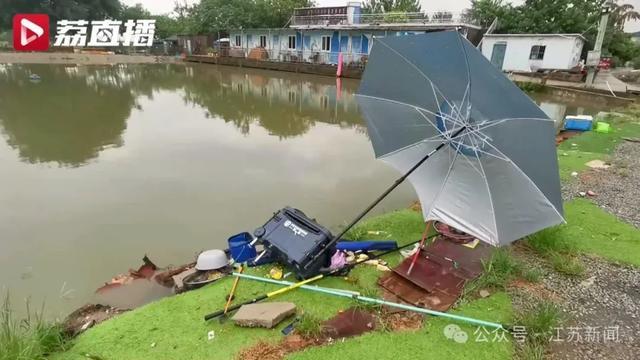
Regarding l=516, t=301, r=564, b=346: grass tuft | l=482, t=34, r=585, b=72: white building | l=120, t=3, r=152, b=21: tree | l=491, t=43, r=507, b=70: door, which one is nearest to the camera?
l=516, t=301, r=564, b=346: grass tuft

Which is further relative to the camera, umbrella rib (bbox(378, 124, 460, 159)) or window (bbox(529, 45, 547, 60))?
window (bbox(529, 45, 547, 60))

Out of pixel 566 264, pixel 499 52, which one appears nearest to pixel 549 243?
pixel 566 264

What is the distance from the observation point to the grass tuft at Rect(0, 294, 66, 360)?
2.23 m

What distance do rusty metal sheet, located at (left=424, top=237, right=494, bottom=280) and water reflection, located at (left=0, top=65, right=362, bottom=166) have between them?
608 centimetres

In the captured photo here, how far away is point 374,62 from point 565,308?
245 cm

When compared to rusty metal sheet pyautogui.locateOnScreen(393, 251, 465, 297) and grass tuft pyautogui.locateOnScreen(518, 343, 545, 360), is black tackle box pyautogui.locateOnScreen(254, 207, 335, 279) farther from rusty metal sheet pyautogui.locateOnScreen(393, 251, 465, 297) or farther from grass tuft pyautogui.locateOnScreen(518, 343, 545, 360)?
grass tuft pyautogui.locateOnScreen(518, 343, 545, 360)

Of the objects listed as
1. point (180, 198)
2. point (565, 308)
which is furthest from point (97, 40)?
point (565, 308)

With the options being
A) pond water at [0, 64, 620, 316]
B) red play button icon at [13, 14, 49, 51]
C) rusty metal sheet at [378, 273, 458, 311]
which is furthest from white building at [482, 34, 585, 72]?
red play button icon at [13, 14, 49, 51]

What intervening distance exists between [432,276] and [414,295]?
0.31 metres

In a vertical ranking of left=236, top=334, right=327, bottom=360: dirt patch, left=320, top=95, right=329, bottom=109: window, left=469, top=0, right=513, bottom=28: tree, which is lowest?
left=236, top=334, right=327, bottom=360: dirt patch

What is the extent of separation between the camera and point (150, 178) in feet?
20.2

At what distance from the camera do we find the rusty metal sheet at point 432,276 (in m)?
3.05

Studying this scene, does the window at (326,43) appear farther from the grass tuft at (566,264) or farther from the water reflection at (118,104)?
the grass tuft at (566,264)

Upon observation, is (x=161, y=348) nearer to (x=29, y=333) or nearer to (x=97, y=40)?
(x=29, y=333)
